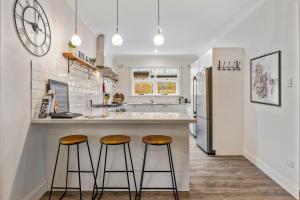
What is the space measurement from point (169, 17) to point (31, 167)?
333 cm

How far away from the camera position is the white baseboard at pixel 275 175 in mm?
2382

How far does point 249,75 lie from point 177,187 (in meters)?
2.42

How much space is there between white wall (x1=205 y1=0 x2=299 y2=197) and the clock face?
309 centimetres

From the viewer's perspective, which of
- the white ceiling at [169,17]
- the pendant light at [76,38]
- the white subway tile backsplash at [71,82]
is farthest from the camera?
the white ceiling at [169,17]

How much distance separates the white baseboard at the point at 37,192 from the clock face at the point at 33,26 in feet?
5.26

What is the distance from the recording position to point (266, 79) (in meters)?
3.00

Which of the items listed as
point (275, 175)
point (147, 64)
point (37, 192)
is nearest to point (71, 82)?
point (37, 192)

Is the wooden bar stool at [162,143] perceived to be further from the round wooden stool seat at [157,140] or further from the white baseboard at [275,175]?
the white baseboard at [275,175]

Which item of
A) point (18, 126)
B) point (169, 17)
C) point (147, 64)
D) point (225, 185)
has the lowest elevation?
point (225, 185)

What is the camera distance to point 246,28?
367 centimetres

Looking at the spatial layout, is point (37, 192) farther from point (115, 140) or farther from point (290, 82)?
point (290, 82)

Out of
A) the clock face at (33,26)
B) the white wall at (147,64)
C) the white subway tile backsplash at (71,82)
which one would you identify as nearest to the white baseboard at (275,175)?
the white subway tile backsplash at (71,82)

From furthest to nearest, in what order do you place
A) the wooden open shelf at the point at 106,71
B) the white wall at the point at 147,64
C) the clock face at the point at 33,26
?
the white wall at the point at 147,64 → the wooden open shelf at the point at 106,71 → the clock face at the point at 33,26

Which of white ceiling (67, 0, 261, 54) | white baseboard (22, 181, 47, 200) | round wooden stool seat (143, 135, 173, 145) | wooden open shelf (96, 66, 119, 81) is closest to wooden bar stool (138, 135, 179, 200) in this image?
round wooden stool seat (143, 135, 173, 145)
